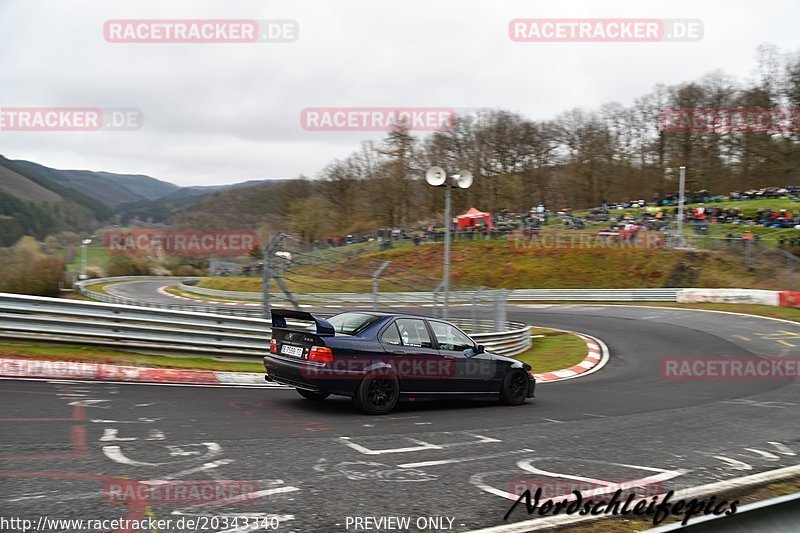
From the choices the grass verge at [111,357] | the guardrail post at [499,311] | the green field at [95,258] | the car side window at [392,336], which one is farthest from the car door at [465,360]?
the green field at [95,258]

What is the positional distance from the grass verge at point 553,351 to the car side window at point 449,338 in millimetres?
6359

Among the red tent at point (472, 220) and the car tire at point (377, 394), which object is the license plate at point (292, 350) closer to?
the car tire at point (377, 394)

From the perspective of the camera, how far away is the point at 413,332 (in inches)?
368

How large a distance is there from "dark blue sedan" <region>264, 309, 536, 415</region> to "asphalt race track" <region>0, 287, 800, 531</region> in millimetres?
329

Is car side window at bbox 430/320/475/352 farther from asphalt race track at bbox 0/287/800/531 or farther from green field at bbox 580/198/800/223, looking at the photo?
green field at bbox 580/198/800/223

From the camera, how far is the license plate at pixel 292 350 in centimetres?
859

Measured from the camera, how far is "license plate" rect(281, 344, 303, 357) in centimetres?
859

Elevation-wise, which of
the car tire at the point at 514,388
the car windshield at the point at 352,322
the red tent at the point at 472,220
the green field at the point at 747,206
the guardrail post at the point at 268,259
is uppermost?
the green field at the point at 747,206

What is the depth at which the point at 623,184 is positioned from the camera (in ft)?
221

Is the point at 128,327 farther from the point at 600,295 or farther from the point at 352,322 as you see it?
the point at 600,295

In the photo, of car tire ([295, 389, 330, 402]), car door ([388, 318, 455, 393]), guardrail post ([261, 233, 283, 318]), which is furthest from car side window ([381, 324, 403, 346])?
guardrail post ([261, 233, 283, 318])

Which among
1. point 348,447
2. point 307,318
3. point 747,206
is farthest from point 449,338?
point 747,206

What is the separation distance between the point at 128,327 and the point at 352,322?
192 inches

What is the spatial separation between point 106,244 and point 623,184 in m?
56.3
